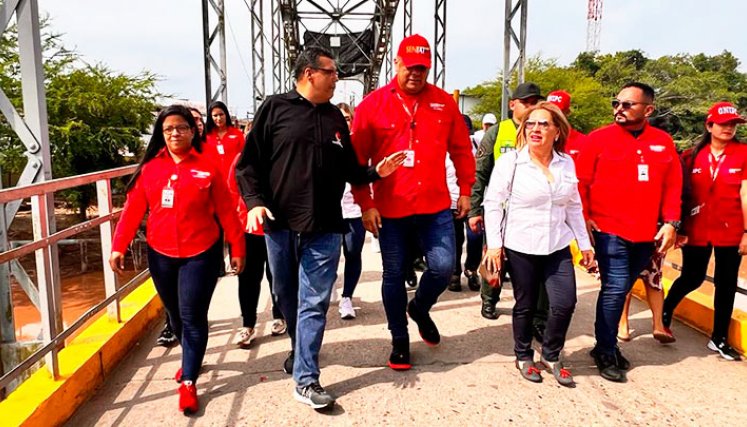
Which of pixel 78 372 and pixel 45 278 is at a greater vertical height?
pixel 45 278

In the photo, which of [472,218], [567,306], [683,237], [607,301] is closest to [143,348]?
[472,218]

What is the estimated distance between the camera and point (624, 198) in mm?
3143

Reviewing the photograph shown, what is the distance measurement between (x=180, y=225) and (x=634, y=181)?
2603 millimetres

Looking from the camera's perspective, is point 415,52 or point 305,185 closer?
point 305,185

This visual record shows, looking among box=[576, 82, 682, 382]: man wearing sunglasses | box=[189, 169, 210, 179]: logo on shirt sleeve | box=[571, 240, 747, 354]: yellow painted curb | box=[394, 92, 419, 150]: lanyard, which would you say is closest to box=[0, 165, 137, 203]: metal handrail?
box=[189, 169, 210, 179]: logo on shirt sleeve

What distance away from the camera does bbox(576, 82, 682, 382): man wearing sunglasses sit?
3.13 metres

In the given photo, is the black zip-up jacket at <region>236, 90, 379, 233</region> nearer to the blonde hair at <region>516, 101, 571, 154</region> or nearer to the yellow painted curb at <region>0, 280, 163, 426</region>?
the blonde hair at <region>516, 101, 571, 154</region>

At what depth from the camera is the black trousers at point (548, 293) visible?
2992 millimetres

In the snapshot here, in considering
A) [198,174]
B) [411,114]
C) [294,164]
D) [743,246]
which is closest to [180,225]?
[198,174]

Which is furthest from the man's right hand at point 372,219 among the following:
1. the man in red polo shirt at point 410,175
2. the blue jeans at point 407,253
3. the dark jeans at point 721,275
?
the dark jeans at point 721,275

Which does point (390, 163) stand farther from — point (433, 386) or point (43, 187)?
point (43, 187)

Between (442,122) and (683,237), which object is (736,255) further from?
(442,122)

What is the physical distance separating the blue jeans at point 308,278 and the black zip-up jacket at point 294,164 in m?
0.07

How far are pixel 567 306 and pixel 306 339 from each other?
57.8 inches
